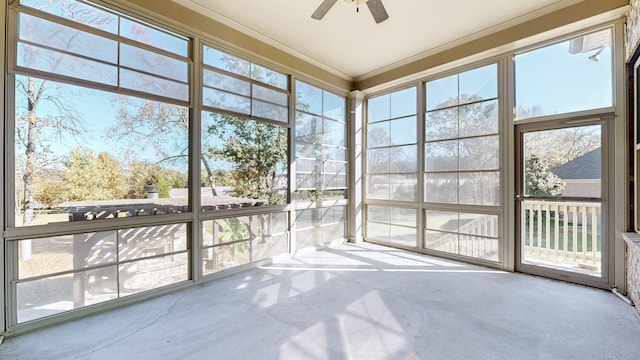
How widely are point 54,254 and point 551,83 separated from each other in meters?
5.62

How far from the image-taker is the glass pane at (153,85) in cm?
274

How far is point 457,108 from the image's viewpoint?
13.6 ft

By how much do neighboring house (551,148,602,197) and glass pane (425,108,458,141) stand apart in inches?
54.2

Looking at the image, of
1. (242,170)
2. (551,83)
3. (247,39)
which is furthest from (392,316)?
(247,39)

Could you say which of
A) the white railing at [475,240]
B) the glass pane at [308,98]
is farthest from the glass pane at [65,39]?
the white railing at [475,240]

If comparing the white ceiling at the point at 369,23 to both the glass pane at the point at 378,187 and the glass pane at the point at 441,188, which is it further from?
the glass pane at the point at 378,187

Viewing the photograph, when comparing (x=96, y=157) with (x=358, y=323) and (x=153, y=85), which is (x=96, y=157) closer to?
(x=153, y=85)

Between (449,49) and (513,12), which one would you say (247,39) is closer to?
(449,49)

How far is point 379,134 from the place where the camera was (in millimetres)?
5227

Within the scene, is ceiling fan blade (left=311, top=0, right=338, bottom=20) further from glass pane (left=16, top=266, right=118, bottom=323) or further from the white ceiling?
glass pane (left=16, top=266, right=118, bottom=323)

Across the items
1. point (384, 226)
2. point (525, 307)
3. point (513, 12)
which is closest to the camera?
point (525, 307)

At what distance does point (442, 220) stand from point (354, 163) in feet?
6.20

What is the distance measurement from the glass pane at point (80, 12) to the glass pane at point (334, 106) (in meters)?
3.09

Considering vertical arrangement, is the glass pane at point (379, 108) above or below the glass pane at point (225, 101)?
above
